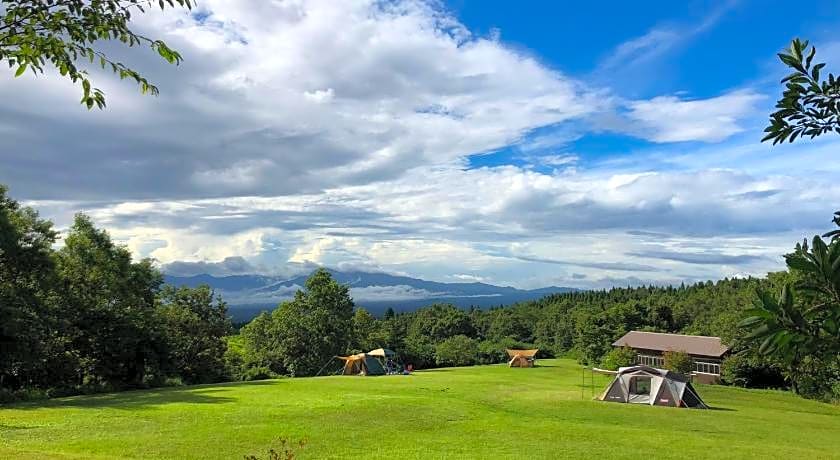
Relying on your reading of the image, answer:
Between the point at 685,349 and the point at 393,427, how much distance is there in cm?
4842

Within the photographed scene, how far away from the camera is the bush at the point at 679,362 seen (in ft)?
175

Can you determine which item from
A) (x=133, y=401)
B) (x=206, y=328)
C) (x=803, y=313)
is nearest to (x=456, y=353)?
(x=206, y=328)

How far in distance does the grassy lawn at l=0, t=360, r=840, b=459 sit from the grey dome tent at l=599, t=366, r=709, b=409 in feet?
5.73

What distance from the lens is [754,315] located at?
8.19ft

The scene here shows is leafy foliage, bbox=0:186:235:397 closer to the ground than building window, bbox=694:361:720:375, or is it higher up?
higher up

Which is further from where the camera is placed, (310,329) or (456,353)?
(456,353)

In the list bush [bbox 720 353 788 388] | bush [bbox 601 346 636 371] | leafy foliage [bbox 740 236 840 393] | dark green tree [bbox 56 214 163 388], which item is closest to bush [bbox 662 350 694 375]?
bush [bbox 601 346 636 371]

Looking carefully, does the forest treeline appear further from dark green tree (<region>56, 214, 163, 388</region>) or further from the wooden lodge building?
the wooden lodge building

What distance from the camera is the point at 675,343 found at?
61531mm

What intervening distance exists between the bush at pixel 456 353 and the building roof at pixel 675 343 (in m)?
18.0

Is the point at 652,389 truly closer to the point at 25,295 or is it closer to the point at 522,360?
the point at 25,295

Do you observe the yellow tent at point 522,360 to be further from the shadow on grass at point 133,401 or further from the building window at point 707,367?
the shadow on grass at point 133,401

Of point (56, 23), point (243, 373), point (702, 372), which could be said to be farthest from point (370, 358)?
point (56, 23)

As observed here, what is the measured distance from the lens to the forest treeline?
2.63 meters
